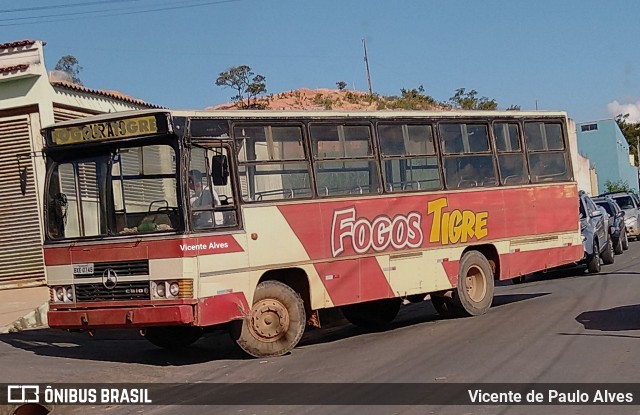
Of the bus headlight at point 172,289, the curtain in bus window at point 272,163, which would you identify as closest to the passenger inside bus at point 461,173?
the curtain in bus window at point 272,163

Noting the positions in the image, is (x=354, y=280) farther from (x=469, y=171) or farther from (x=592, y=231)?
(x=592, y=231)

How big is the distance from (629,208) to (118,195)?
81.0 ft

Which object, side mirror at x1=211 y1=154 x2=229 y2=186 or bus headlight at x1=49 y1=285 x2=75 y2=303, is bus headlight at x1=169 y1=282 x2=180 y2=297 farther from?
bus headlight at x1=49 y1=285 x2=75 y2=303

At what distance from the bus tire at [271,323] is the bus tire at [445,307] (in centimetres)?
376

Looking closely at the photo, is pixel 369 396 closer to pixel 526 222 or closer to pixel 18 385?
pixel 18 385

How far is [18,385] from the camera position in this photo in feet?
31.3

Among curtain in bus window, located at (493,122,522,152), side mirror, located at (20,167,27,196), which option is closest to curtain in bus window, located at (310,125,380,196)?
curtain in bus window, located at (493,122,522,152)

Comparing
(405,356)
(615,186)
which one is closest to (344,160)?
(405,356)

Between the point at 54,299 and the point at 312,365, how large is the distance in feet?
11.5

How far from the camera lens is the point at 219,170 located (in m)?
10.9

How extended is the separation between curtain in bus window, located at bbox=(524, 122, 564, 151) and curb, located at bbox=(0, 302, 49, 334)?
29.5ft

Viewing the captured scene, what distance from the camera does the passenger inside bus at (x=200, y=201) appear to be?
10812 millimetres

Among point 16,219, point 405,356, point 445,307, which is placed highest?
point 16,219

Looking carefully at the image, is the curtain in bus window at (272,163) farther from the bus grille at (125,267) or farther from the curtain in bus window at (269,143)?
the bus grille at (125,267)
